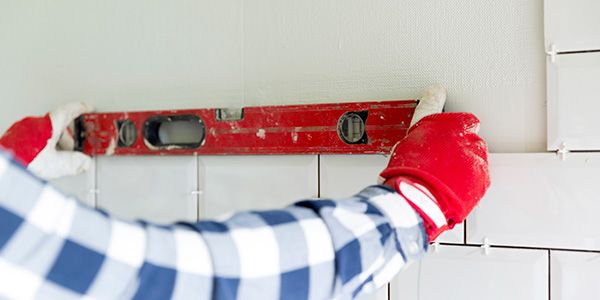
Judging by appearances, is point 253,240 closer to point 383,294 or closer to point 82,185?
point 383,294

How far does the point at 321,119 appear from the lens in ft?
3.78

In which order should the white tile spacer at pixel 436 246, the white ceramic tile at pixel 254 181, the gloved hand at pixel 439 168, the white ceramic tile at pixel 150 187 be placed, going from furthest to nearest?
1. the white ceramic tile at pixel 150 187
2. the white ceramic tile at pixel 254 181
3. the white tile spacer at pixel 436 246
4. the gloved hand at pixel 439 168

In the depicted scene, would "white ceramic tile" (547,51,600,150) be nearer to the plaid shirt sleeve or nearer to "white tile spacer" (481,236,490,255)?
"white tile spacer" (481,236,490,255)

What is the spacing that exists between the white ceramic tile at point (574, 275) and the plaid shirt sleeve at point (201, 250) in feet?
1.35

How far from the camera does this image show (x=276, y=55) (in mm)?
1237

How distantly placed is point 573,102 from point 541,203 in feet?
0.67

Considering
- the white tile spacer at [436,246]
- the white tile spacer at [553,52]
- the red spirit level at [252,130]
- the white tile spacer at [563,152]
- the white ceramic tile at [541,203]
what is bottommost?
the white tile spacer at [436,246]

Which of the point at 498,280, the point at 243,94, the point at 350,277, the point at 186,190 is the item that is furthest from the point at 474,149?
the point at 186,190

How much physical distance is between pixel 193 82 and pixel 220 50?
0.37 feet

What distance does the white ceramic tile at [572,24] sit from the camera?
3.16 feet

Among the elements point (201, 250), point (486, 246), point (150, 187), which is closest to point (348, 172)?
point (486, 246)

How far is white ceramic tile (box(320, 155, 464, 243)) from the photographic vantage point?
1123 millimetres

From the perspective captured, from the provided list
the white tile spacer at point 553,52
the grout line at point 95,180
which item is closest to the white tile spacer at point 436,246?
the white tile spacer at point 553,52

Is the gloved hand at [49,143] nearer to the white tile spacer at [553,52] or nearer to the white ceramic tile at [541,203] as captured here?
the white ceramic tile at [541,203]
